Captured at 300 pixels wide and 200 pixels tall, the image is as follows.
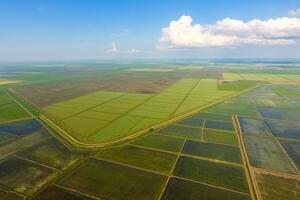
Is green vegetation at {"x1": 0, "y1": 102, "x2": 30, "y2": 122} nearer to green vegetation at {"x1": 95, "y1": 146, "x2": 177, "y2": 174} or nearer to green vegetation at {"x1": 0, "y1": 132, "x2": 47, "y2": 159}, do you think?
green vegetation at {"x1": 0, "y1": 132, "x2": 47, "y2": 159}

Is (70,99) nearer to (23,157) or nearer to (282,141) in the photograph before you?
(23,157)

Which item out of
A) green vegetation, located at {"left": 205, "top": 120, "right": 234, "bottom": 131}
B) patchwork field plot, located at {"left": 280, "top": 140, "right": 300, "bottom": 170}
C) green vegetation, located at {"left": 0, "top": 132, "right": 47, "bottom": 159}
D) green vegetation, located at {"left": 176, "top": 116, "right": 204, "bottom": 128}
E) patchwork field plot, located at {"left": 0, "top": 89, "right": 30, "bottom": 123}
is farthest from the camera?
patchwork field plot, located at {"left": 0, "top": 89, "right": 30, "bottom": 123}

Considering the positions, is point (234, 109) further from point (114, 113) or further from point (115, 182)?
point (115, 182)

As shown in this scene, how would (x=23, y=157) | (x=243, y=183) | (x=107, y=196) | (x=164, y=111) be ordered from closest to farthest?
1. (x=107, y=196)
2. (x=243, y=183)
3. (x=23, y=157)
4. (x=164, y=111)

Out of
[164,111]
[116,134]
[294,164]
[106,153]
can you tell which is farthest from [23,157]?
[294,164]

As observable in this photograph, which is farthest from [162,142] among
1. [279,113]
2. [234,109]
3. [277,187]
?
[279,113]

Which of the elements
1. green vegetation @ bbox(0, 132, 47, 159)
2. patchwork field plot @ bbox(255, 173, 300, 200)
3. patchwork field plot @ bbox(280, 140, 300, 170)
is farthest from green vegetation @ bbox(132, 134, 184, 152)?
green vegetation @ bbox(0, 132, 47, 159)

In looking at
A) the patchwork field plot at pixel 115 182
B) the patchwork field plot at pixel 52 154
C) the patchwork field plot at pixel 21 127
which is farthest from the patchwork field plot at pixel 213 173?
the patchwork field plot at pixel 21 127
